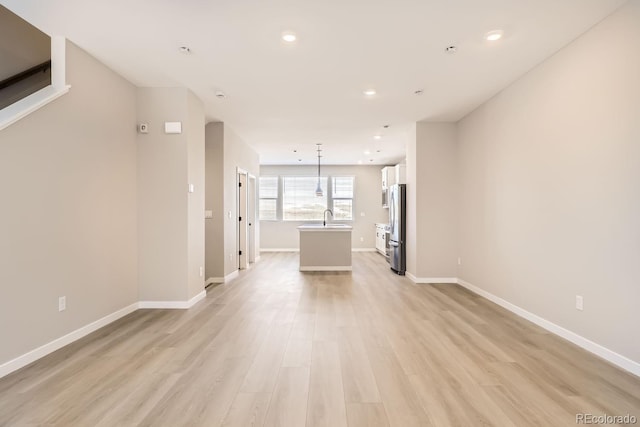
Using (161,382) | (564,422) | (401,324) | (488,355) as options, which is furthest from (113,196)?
(564,422)

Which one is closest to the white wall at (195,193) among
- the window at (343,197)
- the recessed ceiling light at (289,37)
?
the recessed ceiling light at (289,37)

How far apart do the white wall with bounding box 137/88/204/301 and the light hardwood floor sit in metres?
0.46

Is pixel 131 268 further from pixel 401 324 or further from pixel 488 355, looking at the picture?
pixel 488 355

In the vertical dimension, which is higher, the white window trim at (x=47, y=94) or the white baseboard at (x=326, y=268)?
the white window trim at (x=47, y=94)

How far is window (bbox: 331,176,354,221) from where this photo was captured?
1015 cm

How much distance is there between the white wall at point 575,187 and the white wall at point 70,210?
15.5ft

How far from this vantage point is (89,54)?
10.5 ft

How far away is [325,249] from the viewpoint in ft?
22.3

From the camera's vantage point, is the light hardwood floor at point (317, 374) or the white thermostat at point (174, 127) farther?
the white thermostat at point (174, 127)

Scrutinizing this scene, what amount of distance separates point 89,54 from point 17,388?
305 cm

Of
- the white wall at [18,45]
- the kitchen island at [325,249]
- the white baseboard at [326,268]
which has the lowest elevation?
the white baseboard at [326,268]

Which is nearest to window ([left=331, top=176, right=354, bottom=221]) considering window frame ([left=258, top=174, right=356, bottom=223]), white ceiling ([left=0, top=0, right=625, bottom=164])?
window frame ([left=258, top=174, right=356, bottom=223])

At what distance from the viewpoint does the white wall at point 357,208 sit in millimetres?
10062
